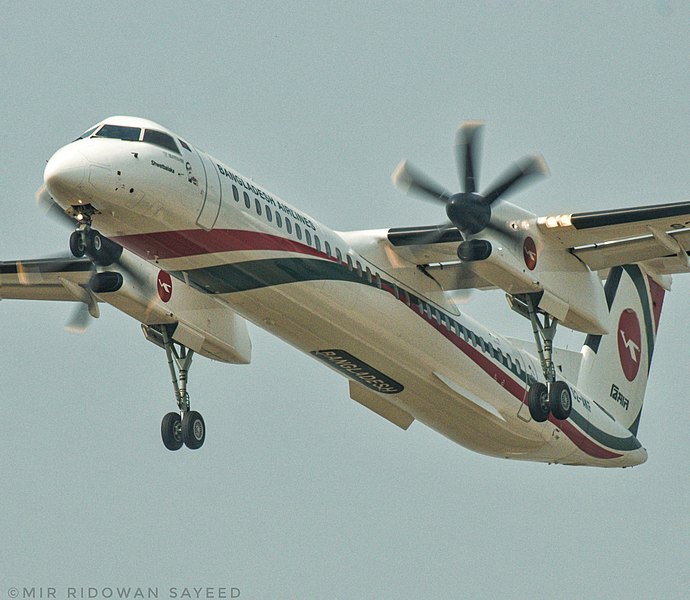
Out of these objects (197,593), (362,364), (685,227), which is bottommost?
(197,593)

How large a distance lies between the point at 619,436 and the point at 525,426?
3390mm

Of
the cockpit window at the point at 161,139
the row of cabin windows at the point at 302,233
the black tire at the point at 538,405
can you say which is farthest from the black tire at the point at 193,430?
the cockpit window at the point at 161,139

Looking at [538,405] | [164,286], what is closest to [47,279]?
[164,286]

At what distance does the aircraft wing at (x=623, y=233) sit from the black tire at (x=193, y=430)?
750 centimetres

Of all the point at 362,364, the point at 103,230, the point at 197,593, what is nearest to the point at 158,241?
the point at 103,230

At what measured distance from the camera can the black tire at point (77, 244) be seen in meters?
20.2

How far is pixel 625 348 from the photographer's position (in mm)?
31000

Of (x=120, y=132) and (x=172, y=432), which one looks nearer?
(x=120, y=132)

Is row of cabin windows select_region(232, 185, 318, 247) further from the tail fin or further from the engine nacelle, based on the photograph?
the tail fin

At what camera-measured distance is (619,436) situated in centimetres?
2892

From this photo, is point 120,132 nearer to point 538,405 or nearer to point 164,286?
point 164,286

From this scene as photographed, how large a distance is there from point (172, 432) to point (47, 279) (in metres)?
3.97

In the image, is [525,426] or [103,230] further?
[525,426]

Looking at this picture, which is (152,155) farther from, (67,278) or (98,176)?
(67,278)
